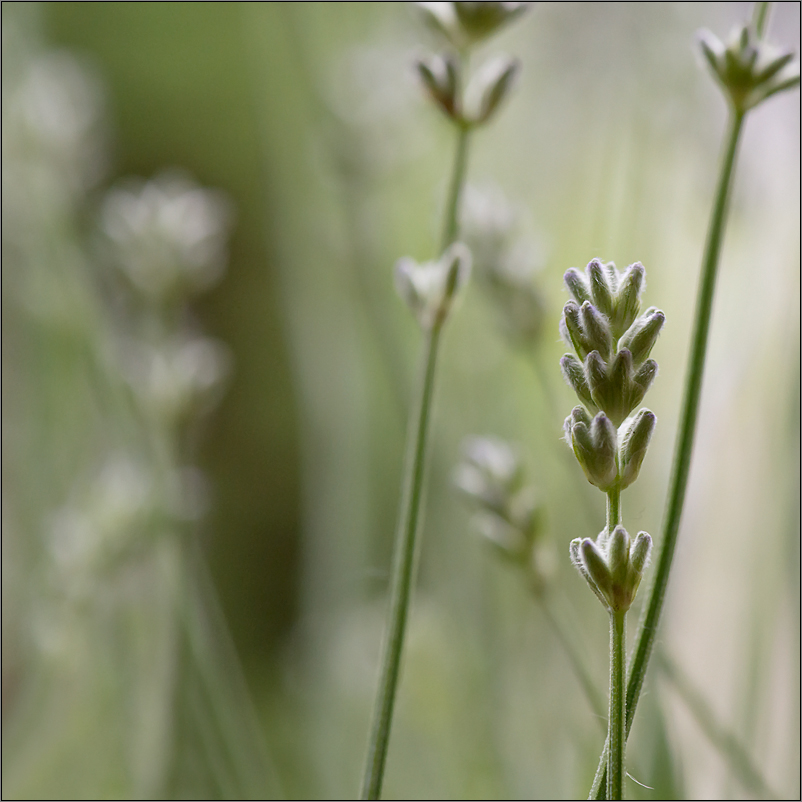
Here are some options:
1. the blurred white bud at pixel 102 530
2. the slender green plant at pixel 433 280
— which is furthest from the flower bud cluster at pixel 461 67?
the blurred white bud at pixel 102 530

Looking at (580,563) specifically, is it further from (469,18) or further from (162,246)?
(162,246)

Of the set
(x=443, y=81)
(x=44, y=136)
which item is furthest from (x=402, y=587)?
(x=44, y=136)

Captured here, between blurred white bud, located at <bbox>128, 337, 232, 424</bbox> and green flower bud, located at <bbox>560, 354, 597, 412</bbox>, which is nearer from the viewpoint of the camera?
green flower bud, located at <bbox>560, 354, 597, 412</bbox>

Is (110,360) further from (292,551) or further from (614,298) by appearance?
(292,551)

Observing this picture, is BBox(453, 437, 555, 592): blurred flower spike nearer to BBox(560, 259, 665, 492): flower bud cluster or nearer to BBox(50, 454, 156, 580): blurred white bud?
BBox(560, 259, 665, 492): flower bud cluster

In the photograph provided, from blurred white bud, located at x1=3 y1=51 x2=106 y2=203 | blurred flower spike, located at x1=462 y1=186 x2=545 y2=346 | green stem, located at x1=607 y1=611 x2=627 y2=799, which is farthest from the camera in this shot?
blurred white bud, located at x1=3 y1=51 x2=106 y2=203

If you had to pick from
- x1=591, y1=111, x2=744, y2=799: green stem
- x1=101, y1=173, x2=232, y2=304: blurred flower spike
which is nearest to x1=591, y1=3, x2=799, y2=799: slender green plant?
x1=591, y1=111, x2=744, y2=799: green stem

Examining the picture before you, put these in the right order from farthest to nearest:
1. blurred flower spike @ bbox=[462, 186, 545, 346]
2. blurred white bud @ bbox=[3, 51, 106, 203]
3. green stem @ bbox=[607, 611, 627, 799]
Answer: blurred white bud @ bbox=[3, 51, 106, 203]
blurred flower spike @ bbox=[462, 186, 545, 346]
green stem @ bbox=[607, 611, 627, 799]

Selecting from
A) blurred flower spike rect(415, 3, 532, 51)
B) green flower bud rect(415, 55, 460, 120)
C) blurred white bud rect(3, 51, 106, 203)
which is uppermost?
blurred white bud rect(3, 51, 106, 203)
